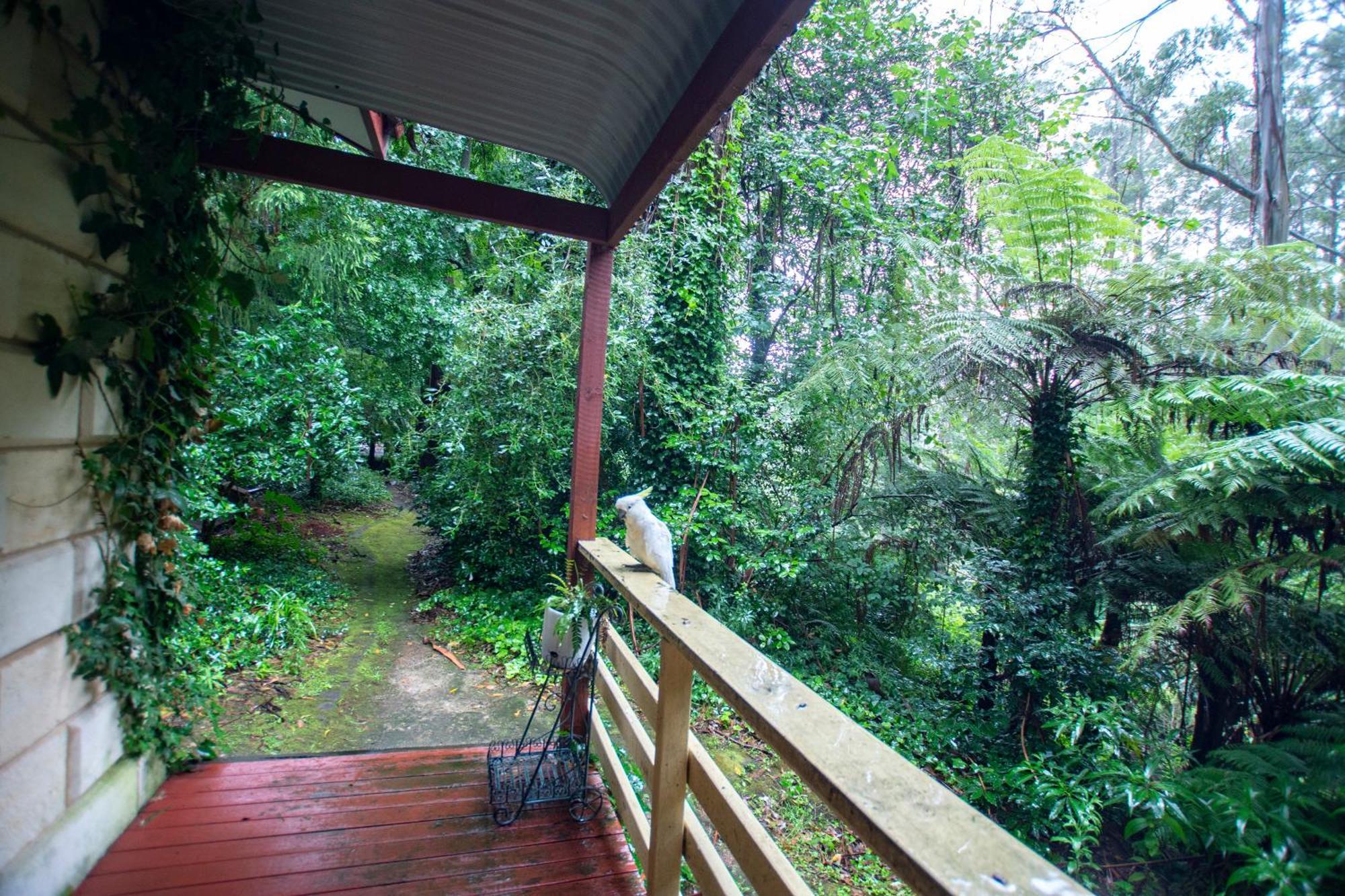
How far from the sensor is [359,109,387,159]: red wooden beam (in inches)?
90.8

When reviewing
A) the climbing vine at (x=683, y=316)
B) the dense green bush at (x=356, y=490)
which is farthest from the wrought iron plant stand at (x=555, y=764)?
the dense green bush at (x=356, y=490)

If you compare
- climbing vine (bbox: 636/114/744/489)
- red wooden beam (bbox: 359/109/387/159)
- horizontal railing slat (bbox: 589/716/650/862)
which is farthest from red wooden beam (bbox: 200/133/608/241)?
climbing vine (bbox: 636/114/744/489)

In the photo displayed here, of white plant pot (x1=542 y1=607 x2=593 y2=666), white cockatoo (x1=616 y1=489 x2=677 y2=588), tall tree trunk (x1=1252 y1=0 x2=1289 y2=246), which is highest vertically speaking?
tall tree trunk (x1=1252 y1=0 x2=1289 y2=246)

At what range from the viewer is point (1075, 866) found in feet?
8.40

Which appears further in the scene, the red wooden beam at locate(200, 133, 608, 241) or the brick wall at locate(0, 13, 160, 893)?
the red wooden beam at locate(200, 133, 608, 241)

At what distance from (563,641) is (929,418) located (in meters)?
3.22

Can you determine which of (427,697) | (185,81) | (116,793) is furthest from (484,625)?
(185,81)

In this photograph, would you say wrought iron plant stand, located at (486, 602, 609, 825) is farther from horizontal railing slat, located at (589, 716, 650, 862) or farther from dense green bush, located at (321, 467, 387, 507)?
dense green bush, located at (321, 467, 387, 507)

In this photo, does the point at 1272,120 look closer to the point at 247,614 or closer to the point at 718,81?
the point at 718,81

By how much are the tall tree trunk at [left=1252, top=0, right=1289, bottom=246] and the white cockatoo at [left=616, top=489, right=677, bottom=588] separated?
18.7 ft

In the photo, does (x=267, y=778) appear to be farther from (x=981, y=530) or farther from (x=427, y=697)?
(x=981, y=530)

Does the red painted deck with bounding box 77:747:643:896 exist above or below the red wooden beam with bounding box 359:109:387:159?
below

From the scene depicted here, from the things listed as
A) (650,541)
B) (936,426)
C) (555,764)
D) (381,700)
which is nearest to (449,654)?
(381,700)

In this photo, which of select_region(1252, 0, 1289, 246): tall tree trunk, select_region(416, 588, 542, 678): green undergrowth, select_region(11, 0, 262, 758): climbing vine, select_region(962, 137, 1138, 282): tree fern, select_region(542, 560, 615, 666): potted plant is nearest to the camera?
select_region(11, 0, 262, 758): climbing vine
